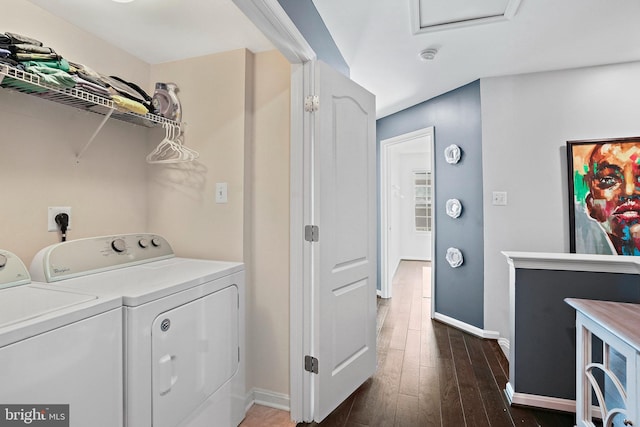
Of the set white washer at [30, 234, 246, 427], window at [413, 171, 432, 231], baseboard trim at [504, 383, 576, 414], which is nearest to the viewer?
white washer at [30, 234, 246, 427]

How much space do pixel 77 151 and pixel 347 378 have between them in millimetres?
2006

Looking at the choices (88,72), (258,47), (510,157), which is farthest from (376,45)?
(88,72)

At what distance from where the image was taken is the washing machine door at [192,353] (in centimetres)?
113

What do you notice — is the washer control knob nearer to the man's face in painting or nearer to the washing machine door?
the washing machine door

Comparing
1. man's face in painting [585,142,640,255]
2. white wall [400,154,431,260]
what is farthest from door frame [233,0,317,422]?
white wall [400,154,431,260]

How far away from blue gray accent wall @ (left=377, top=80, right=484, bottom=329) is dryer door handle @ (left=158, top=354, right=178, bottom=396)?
8.70 ft

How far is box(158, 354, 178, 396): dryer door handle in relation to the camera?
1.13m

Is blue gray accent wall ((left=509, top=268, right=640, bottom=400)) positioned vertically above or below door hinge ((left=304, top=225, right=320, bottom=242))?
below

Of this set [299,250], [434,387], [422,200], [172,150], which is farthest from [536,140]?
[422,200]

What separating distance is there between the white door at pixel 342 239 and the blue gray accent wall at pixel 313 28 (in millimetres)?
201

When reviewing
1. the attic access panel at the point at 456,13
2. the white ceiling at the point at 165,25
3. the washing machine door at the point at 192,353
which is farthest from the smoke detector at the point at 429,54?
the washing machine door at the point at 192,353

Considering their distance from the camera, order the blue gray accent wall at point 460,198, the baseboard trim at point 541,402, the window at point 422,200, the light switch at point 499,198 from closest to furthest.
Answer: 1. the baseboard trim at point 541,402
2. the light switch at point 499,198
3. the blue gray accent wall at point 460,198
4. the window at point 422,200

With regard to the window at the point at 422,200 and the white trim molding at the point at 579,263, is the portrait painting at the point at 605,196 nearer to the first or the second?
the white trim molding at the point at 579,263

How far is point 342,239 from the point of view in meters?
1.86
